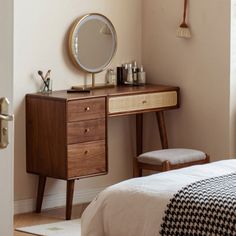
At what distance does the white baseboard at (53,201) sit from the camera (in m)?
5.28

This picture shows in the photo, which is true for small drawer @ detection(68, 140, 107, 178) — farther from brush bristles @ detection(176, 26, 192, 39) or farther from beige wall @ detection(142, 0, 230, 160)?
brush bristles @ detection(176, 26, 192, 39)

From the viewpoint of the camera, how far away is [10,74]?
2.58 m

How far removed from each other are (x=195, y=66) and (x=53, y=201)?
140 centimetres

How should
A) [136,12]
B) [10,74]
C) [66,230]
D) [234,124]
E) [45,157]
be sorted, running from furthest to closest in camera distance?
1. [136,12]
2. [234,124]
3. [45,157]
4. [66,230]
5. [10,74]

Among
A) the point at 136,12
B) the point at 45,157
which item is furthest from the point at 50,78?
the point at 136,12

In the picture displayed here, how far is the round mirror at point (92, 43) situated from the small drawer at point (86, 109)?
432 millimetres

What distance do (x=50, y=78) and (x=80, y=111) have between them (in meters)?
0.43

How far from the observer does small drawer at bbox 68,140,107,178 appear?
5.02m

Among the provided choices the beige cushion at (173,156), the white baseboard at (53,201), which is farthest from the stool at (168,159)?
the white baseboard at (53,201)

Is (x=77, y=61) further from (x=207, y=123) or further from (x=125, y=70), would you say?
(x=207, y=123)

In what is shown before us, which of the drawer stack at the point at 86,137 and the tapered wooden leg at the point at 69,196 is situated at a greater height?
the drawer stack at the point at 86,137

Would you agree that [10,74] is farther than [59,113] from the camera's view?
No

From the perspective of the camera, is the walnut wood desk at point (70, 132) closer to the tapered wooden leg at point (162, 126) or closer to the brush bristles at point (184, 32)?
the tapered wooden leg at point (162, 126)

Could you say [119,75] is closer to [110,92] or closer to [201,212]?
[110,92]
